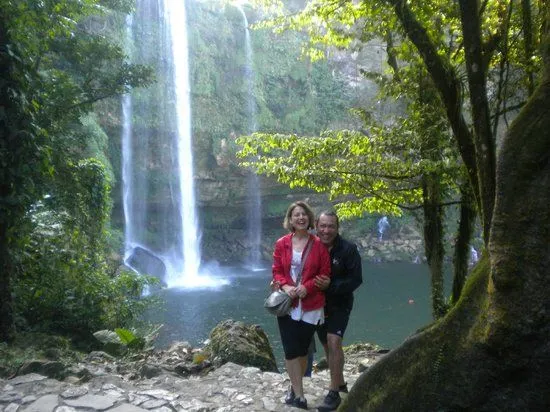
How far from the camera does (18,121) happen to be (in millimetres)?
5031

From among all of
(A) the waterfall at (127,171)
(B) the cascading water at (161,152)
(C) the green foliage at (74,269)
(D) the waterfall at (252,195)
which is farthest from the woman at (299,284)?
(D) the waterfall at (252,195)

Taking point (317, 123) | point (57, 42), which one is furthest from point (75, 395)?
point (317, 123)

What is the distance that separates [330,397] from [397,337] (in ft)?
37.1

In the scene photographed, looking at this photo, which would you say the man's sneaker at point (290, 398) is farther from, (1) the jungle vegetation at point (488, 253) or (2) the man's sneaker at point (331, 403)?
(1) the jungle vegetation at point (488, 253)

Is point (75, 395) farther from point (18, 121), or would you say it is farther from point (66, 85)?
point (66, 85)

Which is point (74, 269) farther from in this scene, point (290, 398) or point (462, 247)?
point (462, 247)

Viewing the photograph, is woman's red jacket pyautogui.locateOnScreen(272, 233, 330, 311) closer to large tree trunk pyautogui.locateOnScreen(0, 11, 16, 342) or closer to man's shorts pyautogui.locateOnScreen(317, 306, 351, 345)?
man's shorts pyautogui.locateOnScreen(317, 306, 351, 345)

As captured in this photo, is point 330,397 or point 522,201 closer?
point 522,201

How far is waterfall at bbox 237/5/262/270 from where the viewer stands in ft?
94.1

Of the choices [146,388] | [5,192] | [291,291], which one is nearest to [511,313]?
[291,291]

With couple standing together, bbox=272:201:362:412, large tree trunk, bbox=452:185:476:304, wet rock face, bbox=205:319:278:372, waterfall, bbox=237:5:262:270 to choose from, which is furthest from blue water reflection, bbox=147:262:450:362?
couple standing together, bbox=272:201:362:412

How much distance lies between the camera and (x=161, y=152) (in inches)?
1056

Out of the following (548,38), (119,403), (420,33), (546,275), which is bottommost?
(119,403)

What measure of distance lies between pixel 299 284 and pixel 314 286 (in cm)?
11
